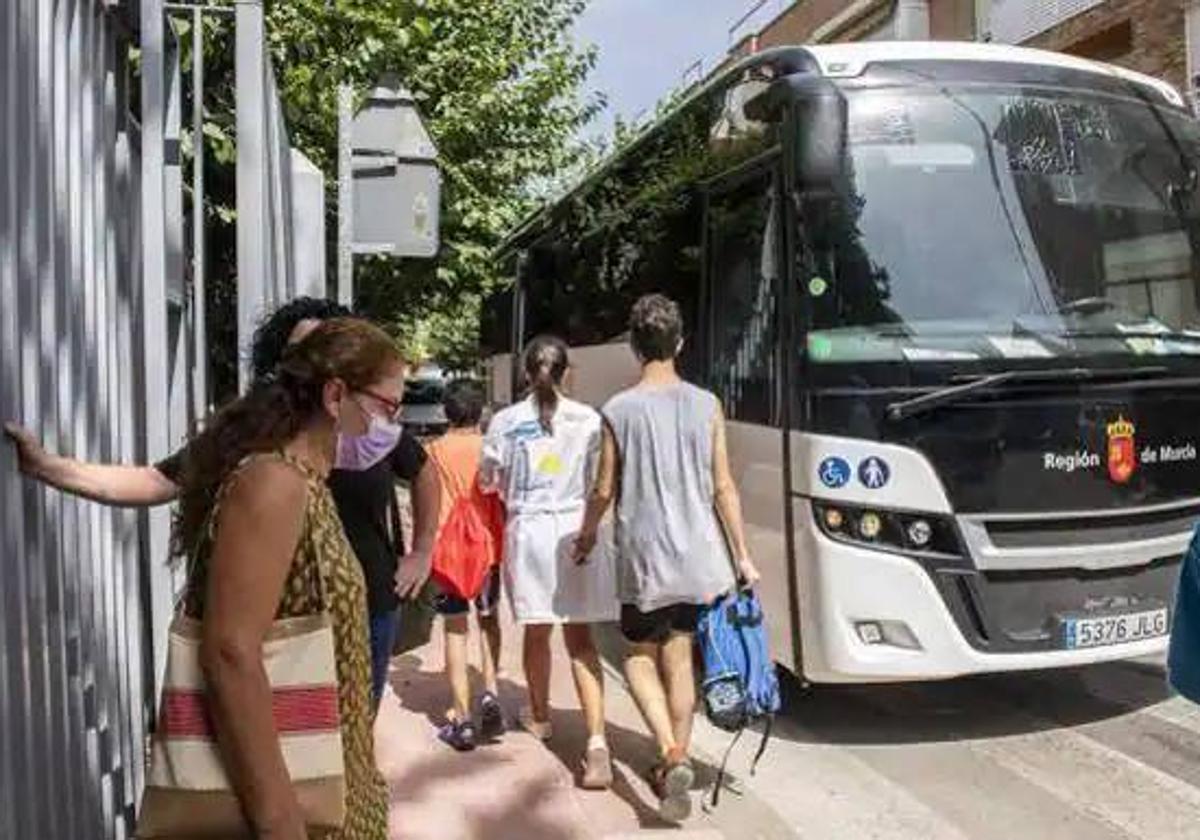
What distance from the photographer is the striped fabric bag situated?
2334 mm

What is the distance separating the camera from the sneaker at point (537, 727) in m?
6.32

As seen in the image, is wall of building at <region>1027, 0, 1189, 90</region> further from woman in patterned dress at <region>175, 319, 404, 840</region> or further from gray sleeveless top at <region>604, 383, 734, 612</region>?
woman in patterned dress at <region>175, 319, 404, 840</region>

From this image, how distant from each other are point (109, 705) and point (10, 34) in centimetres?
168

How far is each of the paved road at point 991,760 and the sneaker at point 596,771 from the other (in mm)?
647

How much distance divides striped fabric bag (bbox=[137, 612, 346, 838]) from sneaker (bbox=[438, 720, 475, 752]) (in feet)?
Answer: 12.3

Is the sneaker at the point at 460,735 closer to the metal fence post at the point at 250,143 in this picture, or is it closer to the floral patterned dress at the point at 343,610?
the metal fence post at the point at 250,143

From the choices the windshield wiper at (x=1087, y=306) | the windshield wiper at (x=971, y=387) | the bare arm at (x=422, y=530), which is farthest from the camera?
the windshield wiper at (x=1087, y=306)

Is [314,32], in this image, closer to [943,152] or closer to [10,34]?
[943,152]

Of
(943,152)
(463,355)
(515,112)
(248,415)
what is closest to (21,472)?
(248,415)

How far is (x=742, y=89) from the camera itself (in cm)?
696

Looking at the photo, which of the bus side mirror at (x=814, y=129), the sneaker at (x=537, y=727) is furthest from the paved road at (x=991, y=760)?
the bus side mirror at (x=814, y=129)

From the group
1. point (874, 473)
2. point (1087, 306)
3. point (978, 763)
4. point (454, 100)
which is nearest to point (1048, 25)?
point (454, 100)

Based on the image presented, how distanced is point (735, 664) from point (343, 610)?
3011mm

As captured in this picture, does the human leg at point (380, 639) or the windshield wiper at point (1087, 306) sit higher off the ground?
the windshield wiper at point (1087, 306)
